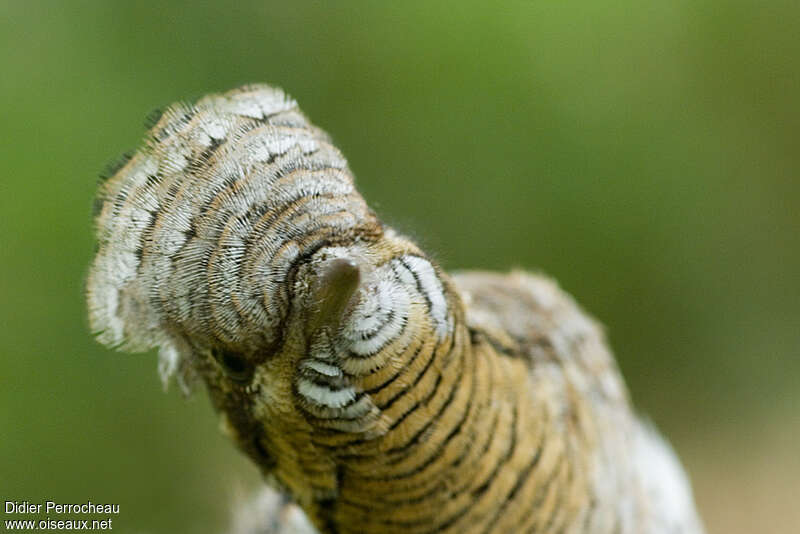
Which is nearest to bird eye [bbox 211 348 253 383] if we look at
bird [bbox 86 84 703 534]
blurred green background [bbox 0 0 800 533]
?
bird [bbox 86 84 703 534]

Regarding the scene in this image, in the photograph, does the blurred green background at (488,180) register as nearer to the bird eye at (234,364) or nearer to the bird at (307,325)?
the bird at (307,325)

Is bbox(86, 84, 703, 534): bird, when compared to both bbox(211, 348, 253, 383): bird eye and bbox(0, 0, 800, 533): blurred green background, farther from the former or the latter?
bbox(0, 0, 800, 533): blurred green background

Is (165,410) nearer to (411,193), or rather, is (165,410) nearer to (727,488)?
(411,193)

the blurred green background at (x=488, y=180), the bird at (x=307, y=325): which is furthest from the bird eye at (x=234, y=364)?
the blurred green background at (x=488, y=180)

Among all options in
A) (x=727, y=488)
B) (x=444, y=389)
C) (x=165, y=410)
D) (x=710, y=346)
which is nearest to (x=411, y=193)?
(x=165, y=410)

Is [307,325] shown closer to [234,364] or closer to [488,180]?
[234,364]

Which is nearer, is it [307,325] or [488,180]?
[307,325]

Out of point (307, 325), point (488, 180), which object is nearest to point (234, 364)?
point (307, 325)
